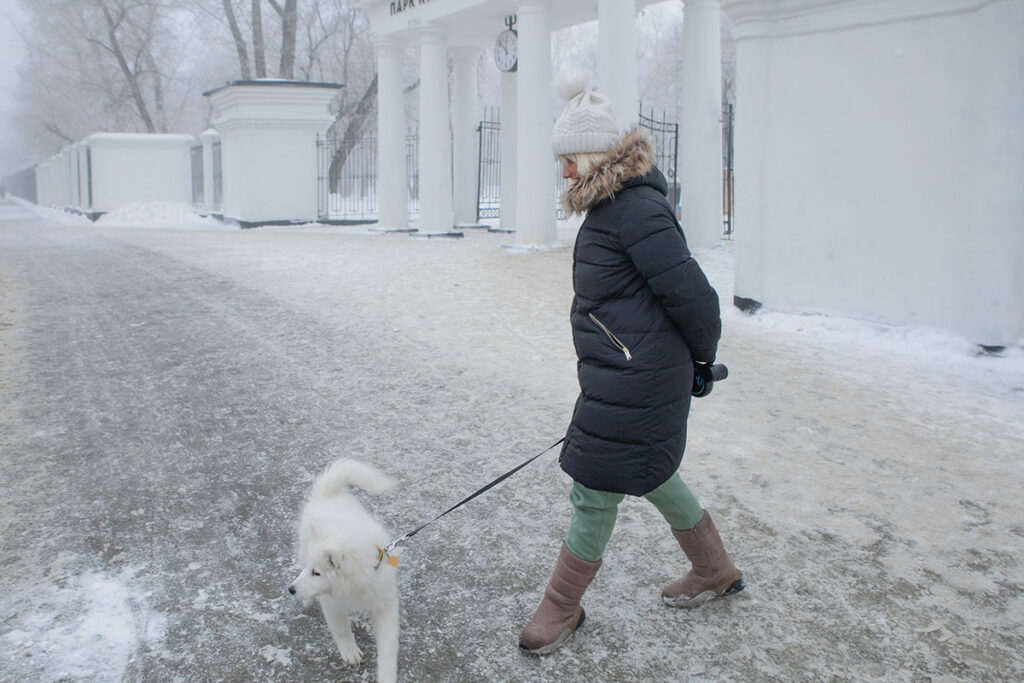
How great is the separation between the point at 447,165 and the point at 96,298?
8.15 metres

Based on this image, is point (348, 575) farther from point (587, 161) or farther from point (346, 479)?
point (587, 161)

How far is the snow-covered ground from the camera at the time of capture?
287 cm

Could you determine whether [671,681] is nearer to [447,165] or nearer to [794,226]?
[794,226]

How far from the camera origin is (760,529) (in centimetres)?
378

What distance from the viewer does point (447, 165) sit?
53.7 ft

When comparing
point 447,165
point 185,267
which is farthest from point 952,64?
point 447,165

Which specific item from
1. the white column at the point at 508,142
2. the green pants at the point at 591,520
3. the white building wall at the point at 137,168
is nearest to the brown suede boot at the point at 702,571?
the green pants at the point at 591,520

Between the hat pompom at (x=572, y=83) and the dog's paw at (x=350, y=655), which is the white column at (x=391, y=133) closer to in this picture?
the hat pompom at (x=572, y=83)

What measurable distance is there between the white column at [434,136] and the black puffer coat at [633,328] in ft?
45.1

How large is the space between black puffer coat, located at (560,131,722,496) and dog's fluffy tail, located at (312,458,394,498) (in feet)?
2.16

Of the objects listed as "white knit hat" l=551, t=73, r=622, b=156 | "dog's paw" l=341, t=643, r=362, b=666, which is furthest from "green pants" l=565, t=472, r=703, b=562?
"white knit hat" l=551, t=73, r=622, b=156

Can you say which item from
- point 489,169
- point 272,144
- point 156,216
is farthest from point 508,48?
point 156,216

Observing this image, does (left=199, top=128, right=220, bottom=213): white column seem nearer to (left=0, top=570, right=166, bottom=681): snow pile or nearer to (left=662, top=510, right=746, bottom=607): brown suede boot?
(left=0, top=570, right=166, bottom=681): snow pile

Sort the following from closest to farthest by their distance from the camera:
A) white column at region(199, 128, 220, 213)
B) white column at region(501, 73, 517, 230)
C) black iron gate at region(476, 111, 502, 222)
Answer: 1. white column at region(501, 73, 517, 230)
2. black iron gate at region(476, 111, 502, 222)
3. white column at region(199, 128, 220, 213)
